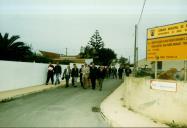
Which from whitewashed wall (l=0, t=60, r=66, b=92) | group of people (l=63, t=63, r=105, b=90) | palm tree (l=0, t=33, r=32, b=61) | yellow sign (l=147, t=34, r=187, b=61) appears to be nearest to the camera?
yellow sign (l=147, t=34, r=187, b=61)

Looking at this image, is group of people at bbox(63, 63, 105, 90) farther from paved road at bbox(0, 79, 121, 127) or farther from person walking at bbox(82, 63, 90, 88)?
paved road at bbox(0, 79, 121, 127)

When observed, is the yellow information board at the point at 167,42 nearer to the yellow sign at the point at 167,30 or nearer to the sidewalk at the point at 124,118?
the yellow sign at the point at 167,30

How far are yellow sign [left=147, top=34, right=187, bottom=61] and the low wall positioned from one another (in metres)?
1.26

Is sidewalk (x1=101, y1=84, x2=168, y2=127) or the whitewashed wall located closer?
sidewalk (x1=101, y1=84, x2=168, y2=127)

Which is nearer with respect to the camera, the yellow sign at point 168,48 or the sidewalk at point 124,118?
the sidewalk at point 124,118

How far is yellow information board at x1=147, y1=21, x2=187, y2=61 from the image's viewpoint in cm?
1083

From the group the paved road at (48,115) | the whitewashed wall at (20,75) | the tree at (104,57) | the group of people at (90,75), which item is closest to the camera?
the paved road at (48,115)

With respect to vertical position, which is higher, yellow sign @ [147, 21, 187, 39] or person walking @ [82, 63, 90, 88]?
A: yellow sign @ [147, 21, 187, 39]

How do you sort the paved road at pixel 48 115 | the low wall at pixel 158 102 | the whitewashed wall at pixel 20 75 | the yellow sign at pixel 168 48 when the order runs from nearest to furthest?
the paved road at pixel 48 115, the low wall at pixel 158 102, the yellow sign at pixel 168 48, the whitewashed wall at pixel 20 75

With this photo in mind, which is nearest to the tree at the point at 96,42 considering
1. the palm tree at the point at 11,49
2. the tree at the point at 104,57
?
the tree at the point at 104,57

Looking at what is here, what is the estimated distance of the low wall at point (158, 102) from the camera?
9.59m

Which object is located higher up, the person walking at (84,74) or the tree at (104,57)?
the tree at (104,57)

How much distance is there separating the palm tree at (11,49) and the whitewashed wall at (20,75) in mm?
6838

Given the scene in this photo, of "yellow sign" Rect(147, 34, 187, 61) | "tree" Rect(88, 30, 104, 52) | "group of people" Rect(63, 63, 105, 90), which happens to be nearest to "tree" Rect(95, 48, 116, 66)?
"tree" Rect(88, 30, 104, 52)
